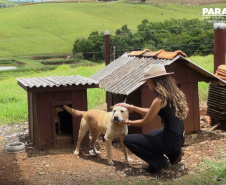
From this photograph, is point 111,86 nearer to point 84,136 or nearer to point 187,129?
point 84,136

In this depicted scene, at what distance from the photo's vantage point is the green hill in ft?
140

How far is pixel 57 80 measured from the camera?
7500mm

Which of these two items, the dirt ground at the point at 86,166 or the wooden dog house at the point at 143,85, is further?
the wooden dog house at the point at 143,85

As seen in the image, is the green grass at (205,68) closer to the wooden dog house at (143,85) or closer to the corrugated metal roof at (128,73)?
the wooden dog house at (143,85)

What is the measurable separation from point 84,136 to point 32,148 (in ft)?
3.35

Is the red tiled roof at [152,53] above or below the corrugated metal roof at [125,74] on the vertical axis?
above

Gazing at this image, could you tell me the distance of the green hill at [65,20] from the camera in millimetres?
42625

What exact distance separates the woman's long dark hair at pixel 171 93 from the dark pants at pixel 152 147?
47 centimetres

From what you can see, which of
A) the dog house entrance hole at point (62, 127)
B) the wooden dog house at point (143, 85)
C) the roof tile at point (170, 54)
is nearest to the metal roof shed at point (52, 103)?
the dog house entrance hole at point (62, 127)

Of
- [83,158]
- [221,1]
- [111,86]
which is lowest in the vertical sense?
[83,158]

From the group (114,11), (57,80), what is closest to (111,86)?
(57,80)

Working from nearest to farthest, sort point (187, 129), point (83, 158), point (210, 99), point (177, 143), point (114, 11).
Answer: point (177, 143) → point (83, 158) → point (187, 129) → point (210, 99) → point (114, 11)

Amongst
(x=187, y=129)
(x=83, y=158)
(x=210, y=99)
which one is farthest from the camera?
(x=210, y=99)

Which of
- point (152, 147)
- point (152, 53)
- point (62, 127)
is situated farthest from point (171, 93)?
point (62, 127)
